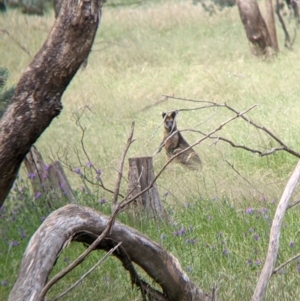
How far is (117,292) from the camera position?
4930 millimetres

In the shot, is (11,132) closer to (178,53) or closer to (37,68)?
(37,68)

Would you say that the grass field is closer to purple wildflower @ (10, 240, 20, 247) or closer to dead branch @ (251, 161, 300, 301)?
purple wildflower @ (10, 240, 20, 247)

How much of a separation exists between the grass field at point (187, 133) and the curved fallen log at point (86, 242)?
0.64m

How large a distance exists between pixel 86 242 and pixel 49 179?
9.88 ft

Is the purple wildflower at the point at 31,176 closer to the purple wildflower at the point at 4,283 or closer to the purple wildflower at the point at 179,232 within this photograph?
the purple wildflower at the point at 179,232

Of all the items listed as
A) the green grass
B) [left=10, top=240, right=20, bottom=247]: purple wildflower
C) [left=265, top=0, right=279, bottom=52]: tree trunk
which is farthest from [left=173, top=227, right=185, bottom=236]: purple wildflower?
[left=265, top=0, right=279, bottom=52]: tree trunk

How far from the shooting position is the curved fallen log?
10.3ft

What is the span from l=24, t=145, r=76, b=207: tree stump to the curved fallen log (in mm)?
2540

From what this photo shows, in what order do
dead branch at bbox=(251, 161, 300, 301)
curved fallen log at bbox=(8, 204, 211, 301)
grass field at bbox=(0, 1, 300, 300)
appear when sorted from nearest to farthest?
1. curved fallen log at bbox=(8, 204, 211, 301)
2. dead branch at bbox=(251, 161, 300, 301)
3. grass field at bbox=(0, 1, 300, 300)

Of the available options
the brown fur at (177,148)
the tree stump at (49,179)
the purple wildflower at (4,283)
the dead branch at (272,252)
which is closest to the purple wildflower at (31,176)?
the tree stump at (49,179)

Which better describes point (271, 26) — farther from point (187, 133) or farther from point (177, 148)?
point (177, 148)

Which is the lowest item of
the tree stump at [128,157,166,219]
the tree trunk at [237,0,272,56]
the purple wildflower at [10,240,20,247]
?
the tree trunk at [237,0,272,56]

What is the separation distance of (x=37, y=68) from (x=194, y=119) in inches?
293

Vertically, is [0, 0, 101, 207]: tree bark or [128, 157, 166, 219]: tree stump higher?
[0, 0, 101, 207]: tree bark
